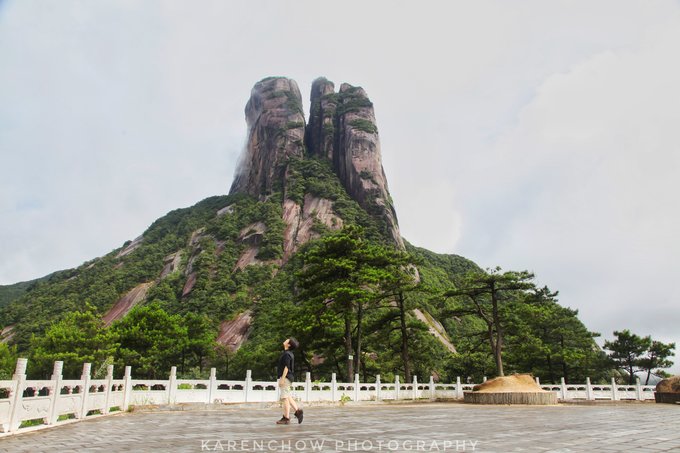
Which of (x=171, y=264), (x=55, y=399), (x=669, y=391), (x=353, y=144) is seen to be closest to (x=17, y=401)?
(x=55, y=399)

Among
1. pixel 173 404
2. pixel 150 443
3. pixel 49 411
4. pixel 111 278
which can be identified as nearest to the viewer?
pixel 150 443

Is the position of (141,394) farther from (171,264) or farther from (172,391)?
(171,264)

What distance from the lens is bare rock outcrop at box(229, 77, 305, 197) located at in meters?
101

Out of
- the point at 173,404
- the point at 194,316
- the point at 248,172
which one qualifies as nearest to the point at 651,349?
the point at 173,404

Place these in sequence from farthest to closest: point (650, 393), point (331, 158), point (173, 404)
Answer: point (331, 158) → point (650, 393) → point (173, 404)

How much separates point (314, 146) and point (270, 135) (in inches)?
444

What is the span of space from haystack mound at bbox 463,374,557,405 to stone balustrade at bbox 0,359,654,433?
4.72m

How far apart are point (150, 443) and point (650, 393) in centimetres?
2984

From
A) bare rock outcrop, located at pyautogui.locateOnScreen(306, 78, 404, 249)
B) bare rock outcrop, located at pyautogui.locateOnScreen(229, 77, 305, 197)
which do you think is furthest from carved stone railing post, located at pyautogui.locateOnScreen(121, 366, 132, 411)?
bare rock outcrop, located at pyautogui.locateOnScreen(229, 77, 305, 197)

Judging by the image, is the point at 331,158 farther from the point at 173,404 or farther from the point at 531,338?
the point at 173,404

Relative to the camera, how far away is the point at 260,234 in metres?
82.6

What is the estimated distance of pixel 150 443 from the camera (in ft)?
19.9

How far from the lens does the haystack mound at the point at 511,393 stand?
19.3m

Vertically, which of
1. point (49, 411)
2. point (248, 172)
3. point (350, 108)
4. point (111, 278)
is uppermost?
point (350, 108)
